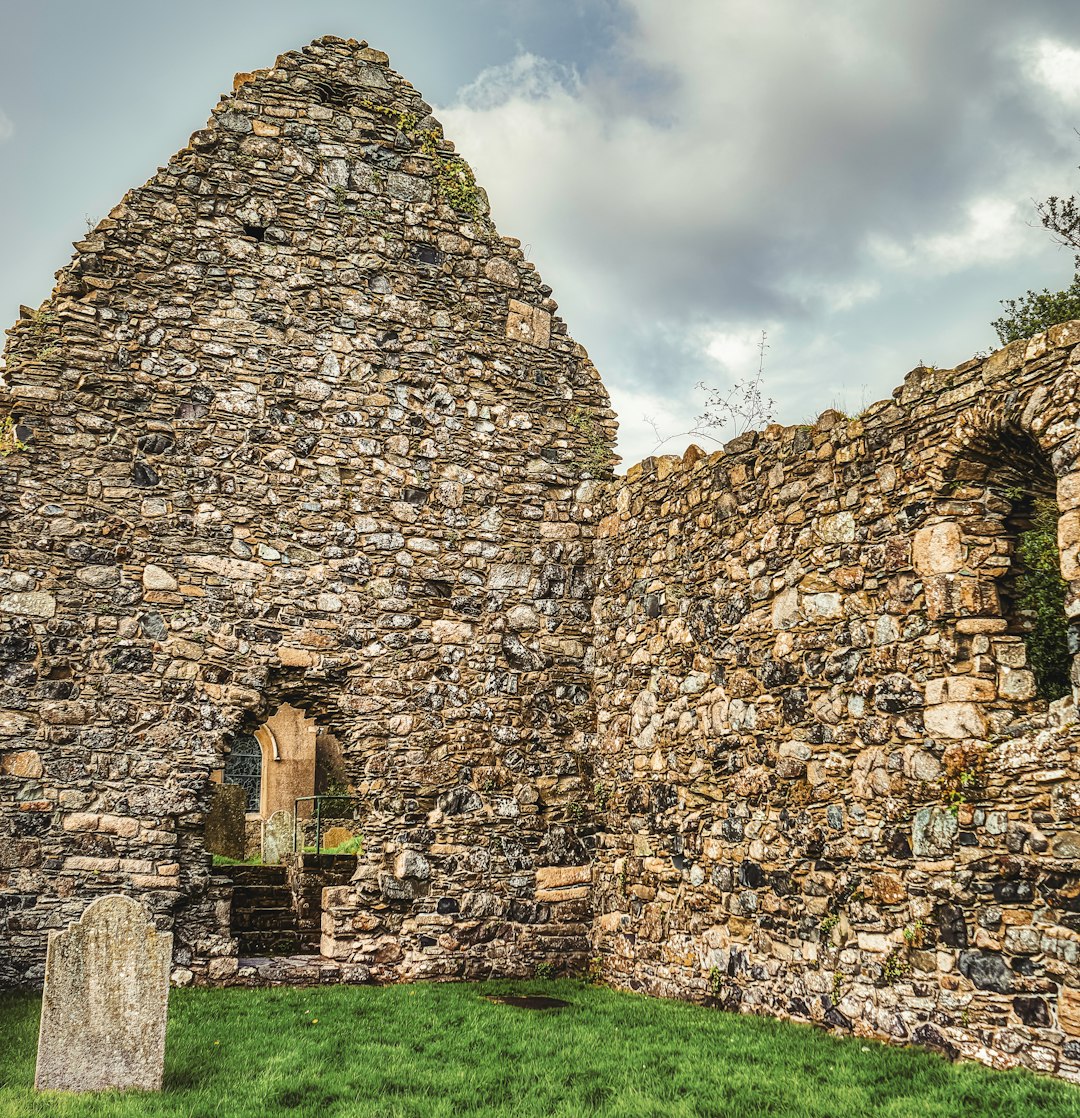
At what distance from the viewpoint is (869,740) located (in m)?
6.31

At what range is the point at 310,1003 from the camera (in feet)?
25.3

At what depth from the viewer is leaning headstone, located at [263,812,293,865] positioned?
14.5 m

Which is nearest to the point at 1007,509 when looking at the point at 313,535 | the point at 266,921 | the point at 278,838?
the point at 313,535

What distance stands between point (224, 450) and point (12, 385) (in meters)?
1.75

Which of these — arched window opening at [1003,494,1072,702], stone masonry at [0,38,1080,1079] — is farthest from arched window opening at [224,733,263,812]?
arched window opening at [1003,494,1072,702]

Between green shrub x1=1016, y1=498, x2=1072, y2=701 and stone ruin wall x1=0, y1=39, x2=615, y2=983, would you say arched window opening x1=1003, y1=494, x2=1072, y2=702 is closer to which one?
green shrub x1=1016, y1=498, x2=1072, y2=701

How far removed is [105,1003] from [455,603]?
4.51 metres

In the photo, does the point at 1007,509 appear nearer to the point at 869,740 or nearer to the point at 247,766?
the point at 869,740

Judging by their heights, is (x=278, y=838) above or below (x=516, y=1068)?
above

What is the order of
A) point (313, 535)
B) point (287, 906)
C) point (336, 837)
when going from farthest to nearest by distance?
1. point (336, 837)
2. point (287, 906)
3. point (313, 535)

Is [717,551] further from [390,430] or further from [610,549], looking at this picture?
[390,430]

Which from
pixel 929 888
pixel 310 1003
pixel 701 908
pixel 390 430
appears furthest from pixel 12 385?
pixel 929 888

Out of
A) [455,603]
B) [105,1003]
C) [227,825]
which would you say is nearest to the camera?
[105,1003]

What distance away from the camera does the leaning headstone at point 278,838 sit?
14.5m
